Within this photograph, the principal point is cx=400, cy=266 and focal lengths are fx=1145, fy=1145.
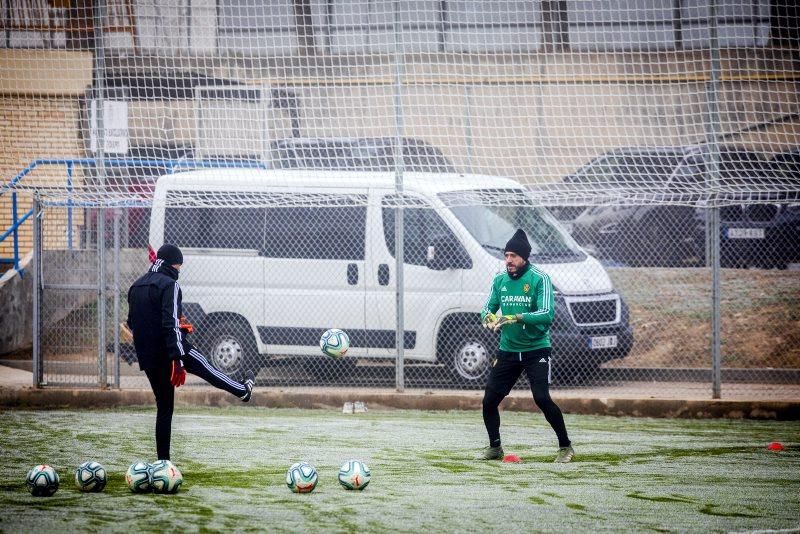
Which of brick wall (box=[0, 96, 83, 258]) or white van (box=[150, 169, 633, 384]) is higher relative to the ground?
brick wall (box=[0, 96, 83, 258])

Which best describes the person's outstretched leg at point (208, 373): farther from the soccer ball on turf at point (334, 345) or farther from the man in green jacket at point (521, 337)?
the man in green jacket at point (521, 337)

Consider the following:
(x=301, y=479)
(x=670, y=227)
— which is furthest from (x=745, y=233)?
(x=301, y=479)

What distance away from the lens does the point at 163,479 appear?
737 cm

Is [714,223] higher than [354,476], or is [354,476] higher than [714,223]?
[714,223]

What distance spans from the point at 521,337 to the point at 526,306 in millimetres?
254

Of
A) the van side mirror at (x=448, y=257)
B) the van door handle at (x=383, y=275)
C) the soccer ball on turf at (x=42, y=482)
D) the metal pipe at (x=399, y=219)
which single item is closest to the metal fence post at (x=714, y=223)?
the van side mirror at (x=448, y=257)

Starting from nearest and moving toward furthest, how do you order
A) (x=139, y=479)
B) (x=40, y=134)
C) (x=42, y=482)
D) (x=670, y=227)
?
(x=42, y=482) → (x=139, y=479) → (x=40, y=134) → (x=670, y=227)

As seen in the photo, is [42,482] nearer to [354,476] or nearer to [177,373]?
[177,373]

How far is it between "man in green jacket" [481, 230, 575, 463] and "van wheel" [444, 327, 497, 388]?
3.65m

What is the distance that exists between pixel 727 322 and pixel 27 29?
1005 cm

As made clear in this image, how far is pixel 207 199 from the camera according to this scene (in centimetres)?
1376

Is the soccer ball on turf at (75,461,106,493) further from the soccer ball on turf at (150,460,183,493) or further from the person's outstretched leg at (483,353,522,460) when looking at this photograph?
the person's outstretched leg at (483,353,522,460)

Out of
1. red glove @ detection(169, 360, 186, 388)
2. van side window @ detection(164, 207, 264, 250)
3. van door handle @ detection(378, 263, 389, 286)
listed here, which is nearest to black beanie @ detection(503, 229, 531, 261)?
red glove @ detection(169, 360, 186, 388)

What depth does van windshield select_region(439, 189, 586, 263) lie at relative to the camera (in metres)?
13.3
